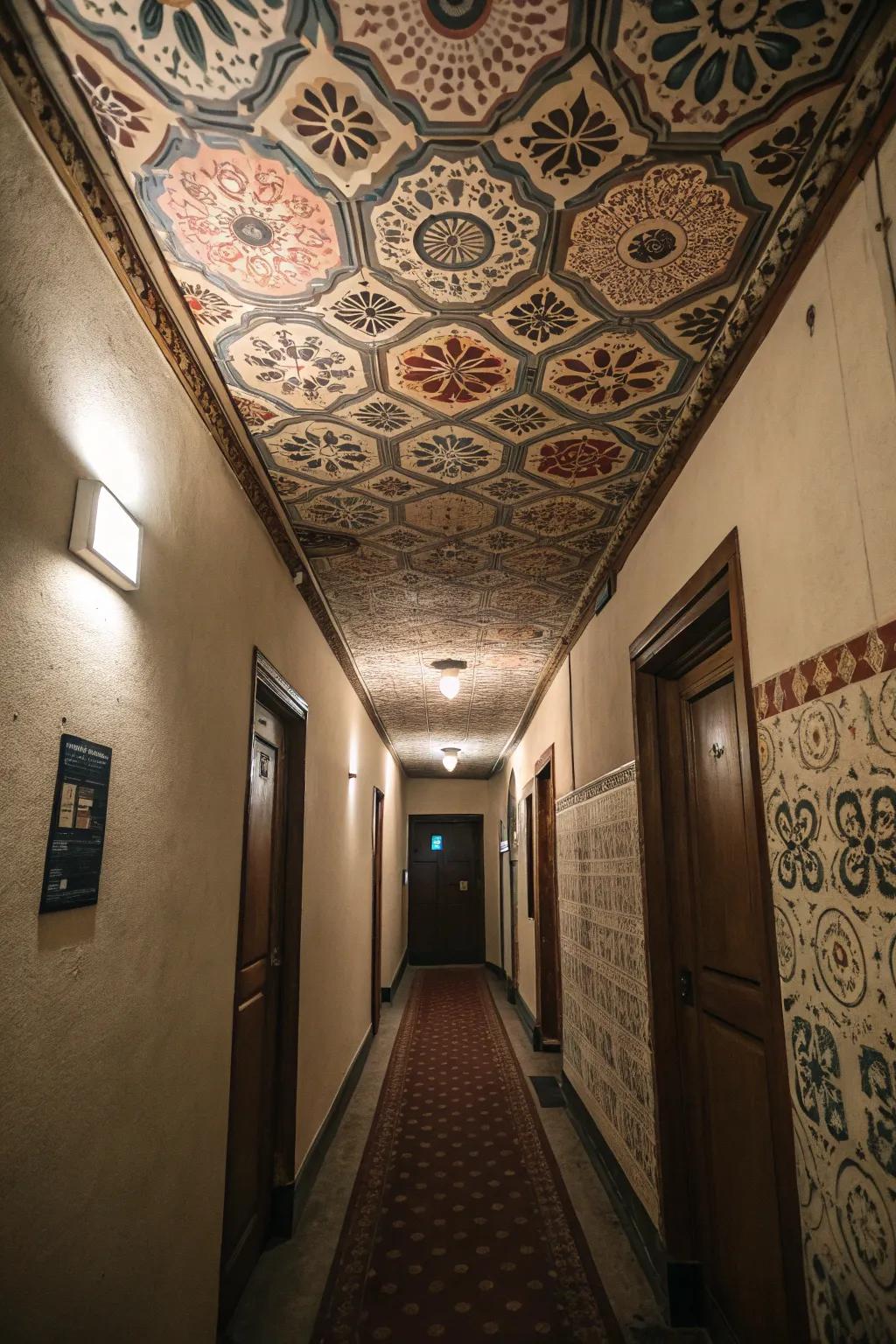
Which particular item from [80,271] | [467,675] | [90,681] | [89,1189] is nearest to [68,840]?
[90,681]

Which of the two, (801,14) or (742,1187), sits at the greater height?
(801,14)

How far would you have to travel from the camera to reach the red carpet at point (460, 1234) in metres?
2.30

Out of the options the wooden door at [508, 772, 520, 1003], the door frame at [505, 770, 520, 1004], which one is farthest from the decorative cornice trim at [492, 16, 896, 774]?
the wooden door at [508, 772, 520, 1003]

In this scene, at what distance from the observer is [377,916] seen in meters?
6.27

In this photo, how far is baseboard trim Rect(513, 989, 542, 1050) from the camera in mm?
5605

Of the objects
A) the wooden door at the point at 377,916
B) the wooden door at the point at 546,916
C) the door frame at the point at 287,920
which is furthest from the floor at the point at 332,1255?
the wooden door at the point at 377,916

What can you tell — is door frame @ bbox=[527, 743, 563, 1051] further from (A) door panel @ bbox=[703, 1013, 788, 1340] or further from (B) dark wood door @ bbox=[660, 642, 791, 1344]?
(A) door panel @ bbox=[703, 1013, 788, 1340]

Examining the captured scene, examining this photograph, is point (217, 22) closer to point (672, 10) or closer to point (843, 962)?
point (672, 10)

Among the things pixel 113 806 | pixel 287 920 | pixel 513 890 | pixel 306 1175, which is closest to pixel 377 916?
pixel 513 890

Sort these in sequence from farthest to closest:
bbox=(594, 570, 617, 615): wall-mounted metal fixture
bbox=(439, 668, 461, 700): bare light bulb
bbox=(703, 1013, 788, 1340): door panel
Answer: bbox=(439, 668, 461, 700): bare light bulb → bbox=(594, 570, 617, 615): wall-mounted metal fixture → bbox=(703, 1013, 788, 1340): door panel

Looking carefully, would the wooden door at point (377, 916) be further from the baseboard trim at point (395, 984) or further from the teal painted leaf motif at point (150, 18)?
the teal painted leaf motif at point (150, 18)

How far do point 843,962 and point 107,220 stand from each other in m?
1.95

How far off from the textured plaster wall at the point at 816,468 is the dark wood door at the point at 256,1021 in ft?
5.50

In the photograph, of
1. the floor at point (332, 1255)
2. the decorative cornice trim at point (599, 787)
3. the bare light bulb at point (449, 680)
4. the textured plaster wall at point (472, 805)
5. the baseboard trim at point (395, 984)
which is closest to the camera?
the floor at point (332, 1255)
